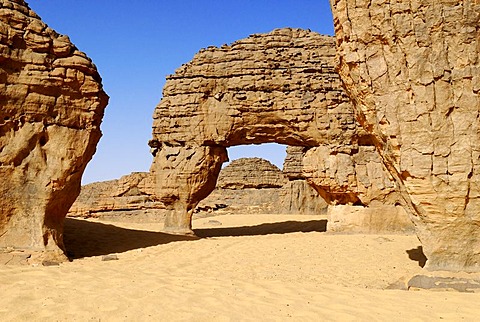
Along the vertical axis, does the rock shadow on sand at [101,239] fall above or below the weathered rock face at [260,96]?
below

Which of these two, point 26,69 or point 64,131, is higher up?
point 26,69

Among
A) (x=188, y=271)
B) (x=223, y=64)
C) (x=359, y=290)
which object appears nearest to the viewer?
(x=359, y=290)

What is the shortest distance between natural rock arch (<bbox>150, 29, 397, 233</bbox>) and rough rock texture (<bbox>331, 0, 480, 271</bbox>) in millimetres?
7206

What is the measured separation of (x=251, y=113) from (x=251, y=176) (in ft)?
55.0

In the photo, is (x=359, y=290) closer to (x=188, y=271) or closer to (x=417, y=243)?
(x=188, y=271)

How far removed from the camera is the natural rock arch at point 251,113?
46.1ft

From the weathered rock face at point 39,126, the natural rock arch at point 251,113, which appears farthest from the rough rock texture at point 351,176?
the weathered rock face at point 39,126

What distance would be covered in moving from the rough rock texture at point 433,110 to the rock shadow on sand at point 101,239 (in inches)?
268

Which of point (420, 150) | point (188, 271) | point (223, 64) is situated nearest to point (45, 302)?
point (188, 271)

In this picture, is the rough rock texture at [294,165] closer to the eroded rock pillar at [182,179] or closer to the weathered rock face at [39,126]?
the eroded rock pillar at [182,179]

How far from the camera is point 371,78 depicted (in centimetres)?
674

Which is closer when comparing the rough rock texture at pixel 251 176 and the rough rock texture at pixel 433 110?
the rough rock texture at pixel 433 110

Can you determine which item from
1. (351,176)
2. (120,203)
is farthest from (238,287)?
(120,203)

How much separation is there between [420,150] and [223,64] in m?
9.59
